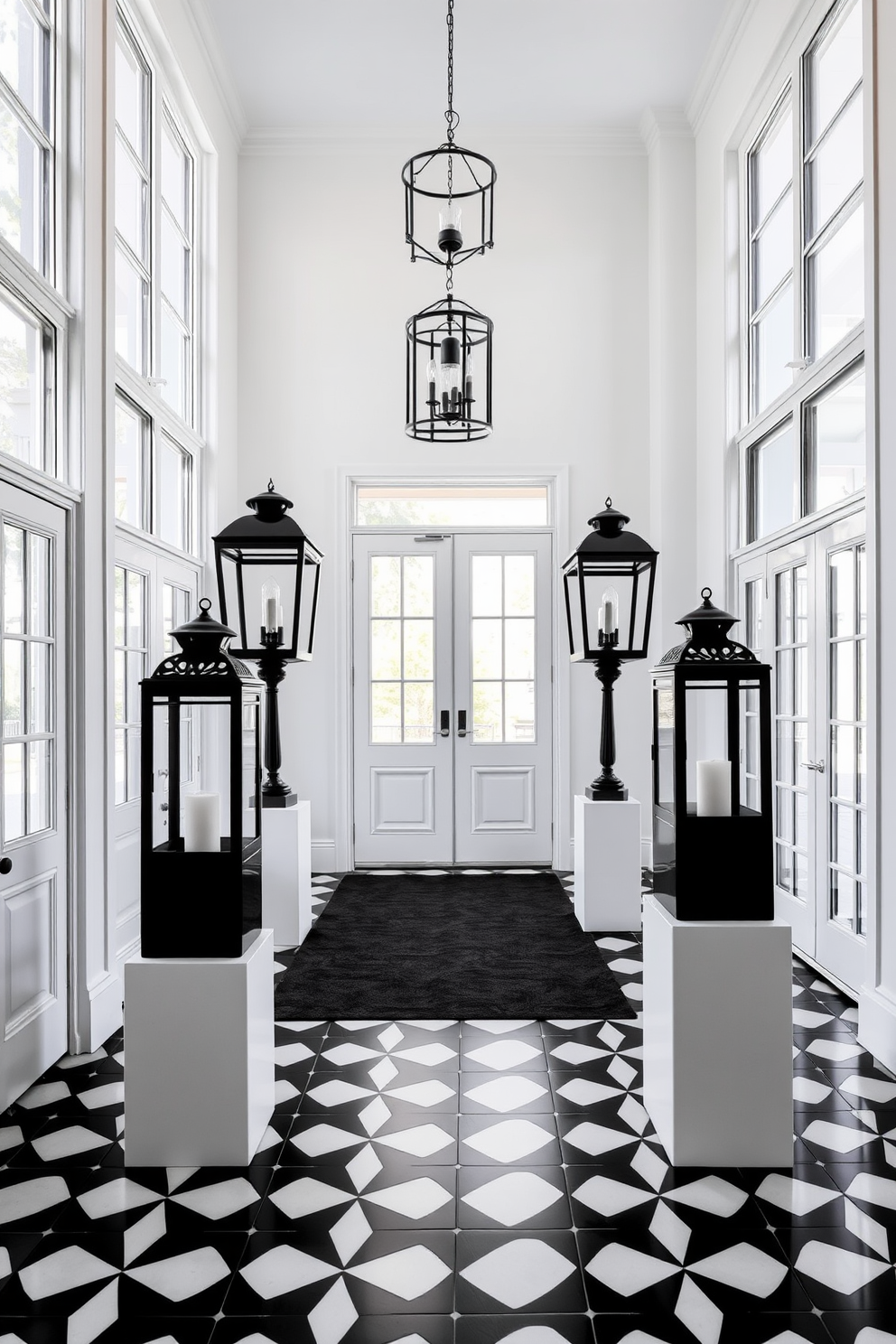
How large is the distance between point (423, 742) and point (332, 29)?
14.1 ft

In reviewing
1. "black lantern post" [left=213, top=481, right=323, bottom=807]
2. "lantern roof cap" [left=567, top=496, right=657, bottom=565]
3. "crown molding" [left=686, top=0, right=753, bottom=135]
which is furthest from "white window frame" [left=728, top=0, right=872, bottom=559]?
"black lantern post" [left=213, top=481, right=323, bottom=807]

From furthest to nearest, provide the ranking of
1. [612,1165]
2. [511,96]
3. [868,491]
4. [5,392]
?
[511,96] → [868,491] → [5,392] → [612,1165]

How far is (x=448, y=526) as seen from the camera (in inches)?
253

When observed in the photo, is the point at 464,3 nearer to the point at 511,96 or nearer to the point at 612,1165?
the point at 511,96

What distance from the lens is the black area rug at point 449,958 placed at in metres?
3.73

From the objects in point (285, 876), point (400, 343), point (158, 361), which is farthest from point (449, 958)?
point (400, 343)

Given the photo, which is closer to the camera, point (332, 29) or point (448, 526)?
point (332, 29)

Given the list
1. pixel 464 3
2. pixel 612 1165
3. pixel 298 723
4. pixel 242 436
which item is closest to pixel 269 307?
pixel 242 436

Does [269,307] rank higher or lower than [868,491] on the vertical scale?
higher

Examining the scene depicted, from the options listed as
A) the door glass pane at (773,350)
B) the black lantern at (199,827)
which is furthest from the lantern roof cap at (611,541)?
the black lantern at (199,827)

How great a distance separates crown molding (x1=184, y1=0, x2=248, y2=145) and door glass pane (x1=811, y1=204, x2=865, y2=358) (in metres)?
3.55

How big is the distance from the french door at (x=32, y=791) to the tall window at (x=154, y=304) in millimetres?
1390

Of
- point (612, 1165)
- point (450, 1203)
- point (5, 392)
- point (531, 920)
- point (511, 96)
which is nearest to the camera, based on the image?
point (450, 1203)

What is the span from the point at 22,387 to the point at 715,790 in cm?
261
